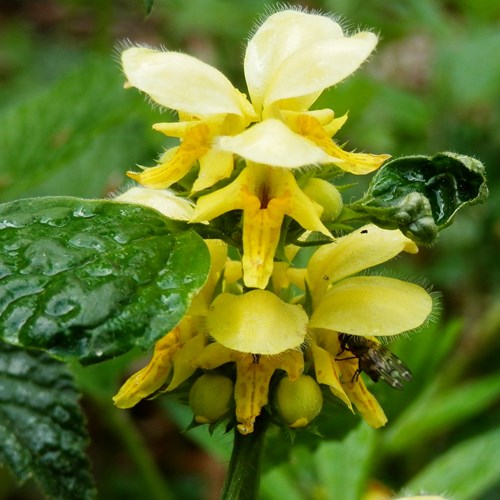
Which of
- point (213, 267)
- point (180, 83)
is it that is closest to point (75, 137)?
point (213, 267)

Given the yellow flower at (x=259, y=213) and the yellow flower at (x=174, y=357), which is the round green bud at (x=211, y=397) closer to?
the yellow flower at (x=174, y=357)

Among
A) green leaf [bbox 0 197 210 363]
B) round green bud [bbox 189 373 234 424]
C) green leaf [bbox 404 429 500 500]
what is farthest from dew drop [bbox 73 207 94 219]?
green leaf [bbox 404 429 500 500]

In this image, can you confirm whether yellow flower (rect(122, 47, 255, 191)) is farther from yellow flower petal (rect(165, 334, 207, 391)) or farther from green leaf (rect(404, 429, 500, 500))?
green leaf (rect(404, 429, 500, 500))

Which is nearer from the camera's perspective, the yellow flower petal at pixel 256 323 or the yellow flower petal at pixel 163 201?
the yellow flower petal at pixel 256 323

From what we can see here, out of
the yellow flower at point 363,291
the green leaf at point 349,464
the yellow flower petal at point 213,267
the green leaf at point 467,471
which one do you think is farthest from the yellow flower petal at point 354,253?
the green leaf at point 467,471

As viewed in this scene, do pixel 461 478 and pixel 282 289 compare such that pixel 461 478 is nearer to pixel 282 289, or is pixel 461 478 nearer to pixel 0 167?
pixel 282 289

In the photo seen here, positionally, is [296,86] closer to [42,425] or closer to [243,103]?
[243,103]
